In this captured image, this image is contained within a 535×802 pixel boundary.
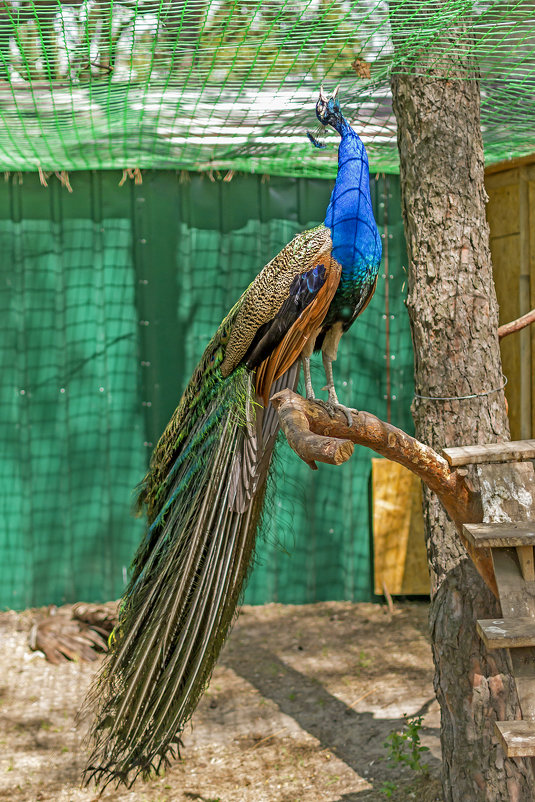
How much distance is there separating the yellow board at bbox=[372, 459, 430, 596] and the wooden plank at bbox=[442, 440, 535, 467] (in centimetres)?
283

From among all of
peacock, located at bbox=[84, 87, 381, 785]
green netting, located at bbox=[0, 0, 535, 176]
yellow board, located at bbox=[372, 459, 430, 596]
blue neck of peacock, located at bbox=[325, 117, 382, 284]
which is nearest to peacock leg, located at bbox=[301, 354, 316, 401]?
peacock, located at bbox=[84, 87, 381, 785]

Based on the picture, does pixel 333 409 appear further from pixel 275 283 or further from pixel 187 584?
pixel 187 584

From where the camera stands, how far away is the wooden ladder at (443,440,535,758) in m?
1.88

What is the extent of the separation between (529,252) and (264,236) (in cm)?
175

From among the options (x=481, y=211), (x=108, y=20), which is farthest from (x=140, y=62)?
(x=481, y=211)

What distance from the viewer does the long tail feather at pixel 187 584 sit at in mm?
2729

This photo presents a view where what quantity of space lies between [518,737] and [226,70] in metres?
2.89

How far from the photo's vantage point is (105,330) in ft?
17.2

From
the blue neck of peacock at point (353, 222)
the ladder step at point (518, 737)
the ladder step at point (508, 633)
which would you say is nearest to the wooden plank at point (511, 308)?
the blue neck of peacock at point (353, 222)

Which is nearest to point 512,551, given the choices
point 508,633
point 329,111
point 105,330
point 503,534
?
point 503,534

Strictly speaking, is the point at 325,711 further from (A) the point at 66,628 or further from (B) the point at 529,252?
(B) the point at 529,252

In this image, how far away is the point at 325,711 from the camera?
410 centimetres

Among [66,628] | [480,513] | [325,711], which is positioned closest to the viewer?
[480,513]

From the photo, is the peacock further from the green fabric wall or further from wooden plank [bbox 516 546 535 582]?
the green fabric wall
